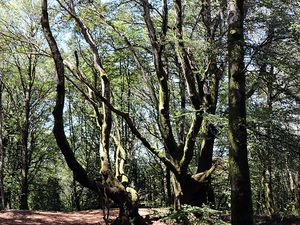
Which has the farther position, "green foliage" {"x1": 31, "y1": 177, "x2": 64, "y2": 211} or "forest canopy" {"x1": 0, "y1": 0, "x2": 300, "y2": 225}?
"green foliage" {"x1": 31, "y1": 177, "x2": 64, "y2": 211}

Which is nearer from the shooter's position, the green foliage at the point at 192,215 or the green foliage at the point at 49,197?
the green foliage at the point at 192,215

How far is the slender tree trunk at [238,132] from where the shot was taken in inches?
199

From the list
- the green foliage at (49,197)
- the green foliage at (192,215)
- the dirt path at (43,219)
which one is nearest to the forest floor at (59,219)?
the dirt path at (43,219)

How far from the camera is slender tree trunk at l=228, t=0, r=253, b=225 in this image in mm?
5043

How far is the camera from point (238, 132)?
5188 mm

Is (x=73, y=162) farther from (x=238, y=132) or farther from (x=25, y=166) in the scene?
(x=25, y=166)

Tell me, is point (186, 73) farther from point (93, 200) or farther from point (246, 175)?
point (93, 200)

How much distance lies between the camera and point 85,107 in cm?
2173

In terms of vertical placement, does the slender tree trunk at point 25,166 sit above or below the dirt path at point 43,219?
above

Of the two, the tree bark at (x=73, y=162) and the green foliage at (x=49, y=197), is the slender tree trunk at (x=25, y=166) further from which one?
the tree bark at (x=73, y=162)

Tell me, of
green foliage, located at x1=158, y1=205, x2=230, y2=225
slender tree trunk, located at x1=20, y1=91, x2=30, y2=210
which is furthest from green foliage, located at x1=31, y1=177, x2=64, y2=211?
green foliage, located at x1=158, y1=205, x2=230, y2=225

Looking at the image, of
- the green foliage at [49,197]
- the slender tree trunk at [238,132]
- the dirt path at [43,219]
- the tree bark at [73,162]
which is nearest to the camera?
the slender tree trunk at [238,132]

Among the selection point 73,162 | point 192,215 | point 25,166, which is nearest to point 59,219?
point 192,215

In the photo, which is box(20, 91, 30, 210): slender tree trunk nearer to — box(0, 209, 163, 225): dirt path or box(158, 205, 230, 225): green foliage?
box(0, 209, 163, 225): dirt path
